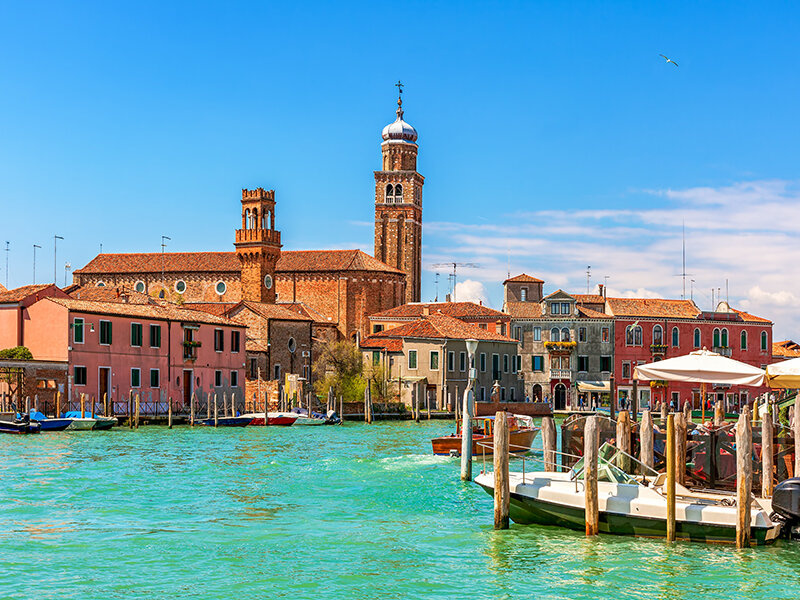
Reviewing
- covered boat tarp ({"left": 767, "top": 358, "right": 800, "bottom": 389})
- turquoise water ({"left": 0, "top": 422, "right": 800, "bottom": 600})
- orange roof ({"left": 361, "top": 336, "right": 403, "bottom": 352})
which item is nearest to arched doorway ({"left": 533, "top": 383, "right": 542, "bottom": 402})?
orange roof ({"left": 361, "top": 336, "right": 403, "bottom": 352})

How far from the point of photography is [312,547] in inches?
600

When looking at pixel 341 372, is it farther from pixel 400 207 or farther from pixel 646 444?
pixel 646 444

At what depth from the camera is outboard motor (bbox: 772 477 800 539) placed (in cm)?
1423

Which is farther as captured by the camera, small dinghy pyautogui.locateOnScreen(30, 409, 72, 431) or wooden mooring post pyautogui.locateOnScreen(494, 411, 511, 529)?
small dinghy pyautogui.locateOnScreen(30, 409, 72, 431)

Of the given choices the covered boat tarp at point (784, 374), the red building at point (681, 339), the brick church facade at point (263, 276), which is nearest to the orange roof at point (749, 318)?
the red building at point (681, 339)

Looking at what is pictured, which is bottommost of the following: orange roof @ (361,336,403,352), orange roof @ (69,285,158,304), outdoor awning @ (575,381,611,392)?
outdoor awning @ (575,381,611,392)

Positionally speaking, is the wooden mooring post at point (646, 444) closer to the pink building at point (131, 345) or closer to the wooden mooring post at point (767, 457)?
the wooden mooring post at point (767, 457)

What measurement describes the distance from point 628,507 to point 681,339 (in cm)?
5161

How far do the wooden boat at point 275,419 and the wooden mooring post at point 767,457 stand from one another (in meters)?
31.6

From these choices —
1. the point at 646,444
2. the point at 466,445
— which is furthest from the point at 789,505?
the point at 466,445

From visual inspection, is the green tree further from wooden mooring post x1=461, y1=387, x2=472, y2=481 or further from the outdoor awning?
wooden mooring post x1=461, y1=387, x2=472, y2=481

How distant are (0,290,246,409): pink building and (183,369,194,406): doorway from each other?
0.15 ft

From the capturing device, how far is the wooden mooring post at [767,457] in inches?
632

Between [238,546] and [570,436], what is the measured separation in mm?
6883
